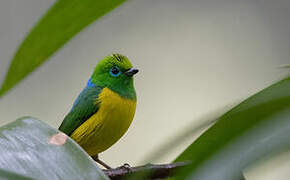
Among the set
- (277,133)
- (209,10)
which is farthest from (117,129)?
(209,10)

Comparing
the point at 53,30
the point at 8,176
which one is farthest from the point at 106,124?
the point at 8,176

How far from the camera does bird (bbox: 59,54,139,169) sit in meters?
1.37

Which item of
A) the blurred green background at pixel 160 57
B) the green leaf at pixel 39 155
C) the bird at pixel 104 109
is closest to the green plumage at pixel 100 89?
the bird at pixel 104 109

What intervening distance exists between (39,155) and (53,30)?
85 millimetres

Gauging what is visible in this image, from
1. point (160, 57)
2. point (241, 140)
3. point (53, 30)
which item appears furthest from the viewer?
point (160, 57)

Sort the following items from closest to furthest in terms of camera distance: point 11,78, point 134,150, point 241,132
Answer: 1. point 241,132
2. point 11,78
3. point 134,150

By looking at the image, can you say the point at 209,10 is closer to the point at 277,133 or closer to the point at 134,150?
the point at 134,150

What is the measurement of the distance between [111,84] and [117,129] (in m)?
0.19

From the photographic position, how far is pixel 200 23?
269 centimetres

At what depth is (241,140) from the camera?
8.1 inches

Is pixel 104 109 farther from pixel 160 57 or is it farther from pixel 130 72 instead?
pixel 160 57

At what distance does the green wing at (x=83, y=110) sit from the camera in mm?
1442

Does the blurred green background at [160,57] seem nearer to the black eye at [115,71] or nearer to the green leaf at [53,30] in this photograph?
the black eye at [115,71]

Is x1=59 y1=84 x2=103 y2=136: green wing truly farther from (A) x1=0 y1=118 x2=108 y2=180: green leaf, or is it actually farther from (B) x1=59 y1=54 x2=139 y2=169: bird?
(A) x1=0 y1=118 x2=108 y2=180: green leaf
